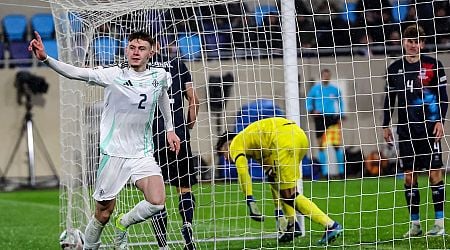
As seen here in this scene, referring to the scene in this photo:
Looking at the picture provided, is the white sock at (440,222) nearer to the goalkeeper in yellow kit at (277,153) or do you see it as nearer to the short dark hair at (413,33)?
the goalkeeper in yellow kit at (277,153)

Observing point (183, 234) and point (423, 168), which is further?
point (423, 168)

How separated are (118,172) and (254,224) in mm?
4096

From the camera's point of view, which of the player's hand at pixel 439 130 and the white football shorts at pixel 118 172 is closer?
the white football shorts at pixel 118 172

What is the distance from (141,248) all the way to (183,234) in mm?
972

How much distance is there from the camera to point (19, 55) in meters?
21.8

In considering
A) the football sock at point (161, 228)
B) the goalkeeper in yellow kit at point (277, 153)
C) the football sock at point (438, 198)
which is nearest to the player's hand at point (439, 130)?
the football sock at point (438, 198)

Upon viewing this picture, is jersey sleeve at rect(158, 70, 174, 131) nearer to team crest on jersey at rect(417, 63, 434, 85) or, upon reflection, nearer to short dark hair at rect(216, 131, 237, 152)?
short dark hair at rect(216, 131, 237, 152)

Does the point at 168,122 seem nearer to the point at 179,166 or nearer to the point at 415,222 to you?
the point at 179,166

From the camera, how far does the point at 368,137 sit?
719 inches

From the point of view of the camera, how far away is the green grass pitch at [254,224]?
398 inches

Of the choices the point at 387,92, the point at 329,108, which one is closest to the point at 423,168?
the point at 387,92

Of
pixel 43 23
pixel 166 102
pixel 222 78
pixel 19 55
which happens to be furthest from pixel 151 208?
pixel 43 23

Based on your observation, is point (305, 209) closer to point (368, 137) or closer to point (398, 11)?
point (398, 11)

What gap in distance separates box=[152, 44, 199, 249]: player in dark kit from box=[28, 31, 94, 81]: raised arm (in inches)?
59.2
